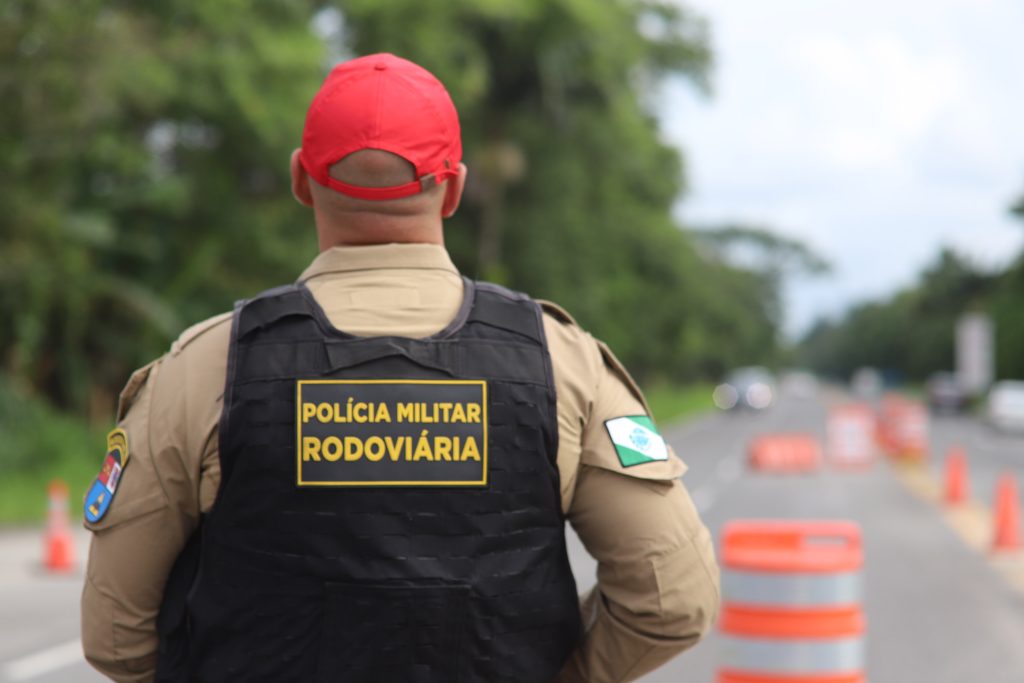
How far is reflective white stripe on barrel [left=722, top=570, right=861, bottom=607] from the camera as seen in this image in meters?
5.16

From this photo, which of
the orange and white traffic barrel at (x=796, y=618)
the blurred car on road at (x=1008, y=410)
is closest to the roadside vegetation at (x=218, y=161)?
the blurred car on road at (x=1008, y=410)

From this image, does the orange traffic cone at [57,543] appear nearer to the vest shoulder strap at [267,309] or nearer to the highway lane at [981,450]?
the vest shoulder strap at [267,309]

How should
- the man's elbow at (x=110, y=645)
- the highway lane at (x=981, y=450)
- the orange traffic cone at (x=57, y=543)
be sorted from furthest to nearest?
the highway lane at (x=981, y=450)
the orange traffic cone at (x=57, y=543)
the man's elbow at (x=110, y=645)

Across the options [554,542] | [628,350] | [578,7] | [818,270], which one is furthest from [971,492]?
[818,270]

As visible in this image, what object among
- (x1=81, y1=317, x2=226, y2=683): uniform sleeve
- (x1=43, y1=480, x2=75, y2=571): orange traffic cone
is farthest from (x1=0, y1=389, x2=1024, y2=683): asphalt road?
(x1=81, y1=317, x2=226, y2=683): uniform sleeve

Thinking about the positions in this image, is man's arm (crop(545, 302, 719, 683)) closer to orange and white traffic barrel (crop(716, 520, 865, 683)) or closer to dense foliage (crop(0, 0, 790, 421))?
orange and white traffic barrel (crop(716, 520, 865, 683))

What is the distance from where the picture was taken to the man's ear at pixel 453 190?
7.50ft

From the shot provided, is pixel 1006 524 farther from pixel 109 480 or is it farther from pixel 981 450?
pixel 981 450

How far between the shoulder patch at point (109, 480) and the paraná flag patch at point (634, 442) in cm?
71

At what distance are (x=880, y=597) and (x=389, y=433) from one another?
9.06 meters

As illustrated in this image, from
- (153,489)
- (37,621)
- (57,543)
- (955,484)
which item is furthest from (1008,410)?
(153,489)

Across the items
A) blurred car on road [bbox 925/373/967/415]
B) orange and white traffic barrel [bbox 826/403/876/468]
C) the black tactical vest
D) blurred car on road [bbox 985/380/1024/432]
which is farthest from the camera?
blurred car on road [bbox 925/373/967/415]

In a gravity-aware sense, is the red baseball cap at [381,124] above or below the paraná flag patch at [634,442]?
above

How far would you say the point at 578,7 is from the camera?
105 ft
